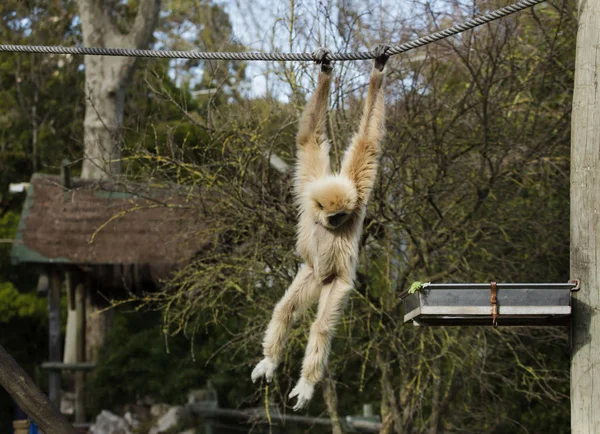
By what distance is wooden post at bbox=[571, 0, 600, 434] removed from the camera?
4.27m

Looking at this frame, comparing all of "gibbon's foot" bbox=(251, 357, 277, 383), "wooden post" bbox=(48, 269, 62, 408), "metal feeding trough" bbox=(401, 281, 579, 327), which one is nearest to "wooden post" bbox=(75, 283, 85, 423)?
"wooden post" bbox=(48, 269, 62, 408)

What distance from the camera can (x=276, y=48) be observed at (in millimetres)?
8492

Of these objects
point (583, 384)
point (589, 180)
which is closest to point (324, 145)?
point (589, 180)

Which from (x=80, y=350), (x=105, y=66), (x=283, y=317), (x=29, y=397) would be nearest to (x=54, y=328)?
(x=80, y=350)


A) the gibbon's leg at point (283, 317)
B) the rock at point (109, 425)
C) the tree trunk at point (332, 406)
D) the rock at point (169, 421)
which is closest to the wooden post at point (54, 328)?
the rock at point (109, 425)

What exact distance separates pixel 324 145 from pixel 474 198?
3.65 metres

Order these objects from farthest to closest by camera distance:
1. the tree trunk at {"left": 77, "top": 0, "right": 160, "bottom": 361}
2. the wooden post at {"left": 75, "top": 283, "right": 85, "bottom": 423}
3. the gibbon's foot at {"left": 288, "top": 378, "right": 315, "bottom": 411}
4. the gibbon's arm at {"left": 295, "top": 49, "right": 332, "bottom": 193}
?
the tree trunk at {"left": 77, "top": 0, "right": 160, "bottom": 361} → the wooden post at {"left": 75, "top": 283, "right": 85, "bottom": 423} → the gibbon's arm at {"left": 295, "top": 49, "right": 332, "bottom": 193} → the gibbon's foot at {"left": 288, "top": 378, "right": 315, "bottom": 411}

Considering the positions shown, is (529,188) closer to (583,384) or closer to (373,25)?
(373,25)

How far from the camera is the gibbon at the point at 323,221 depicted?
17.0 ft

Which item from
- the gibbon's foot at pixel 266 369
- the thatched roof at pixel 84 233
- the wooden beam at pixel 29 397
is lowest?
the wooden beam at pixel 29 397

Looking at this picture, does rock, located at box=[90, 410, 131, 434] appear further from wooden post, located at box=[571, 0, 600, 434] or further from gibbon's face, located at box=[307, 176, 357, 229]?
wooden post, located at box=[571, 0, 600, 434]

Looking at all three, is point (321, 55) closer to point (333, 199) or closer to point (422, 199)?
point (333, 199)

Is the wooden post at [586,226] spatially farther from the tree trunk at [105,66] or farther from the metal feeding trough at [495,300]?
the tree trunk at [105,66]

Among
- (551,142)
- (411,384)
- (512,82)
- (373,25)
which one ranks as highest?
(373,25)
